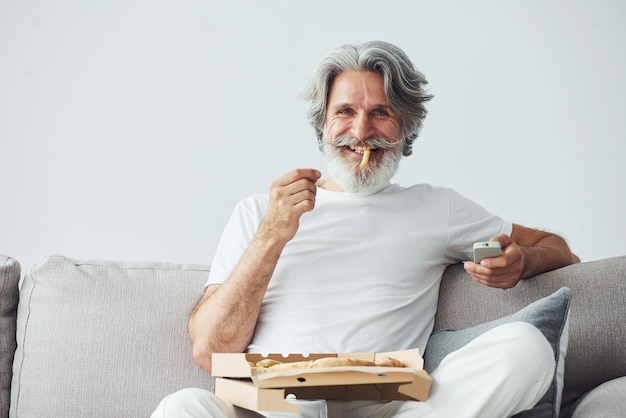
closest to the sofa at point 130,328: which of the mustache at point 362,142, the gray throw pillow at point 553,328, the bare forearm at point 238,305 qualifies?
the bare forearm at point 238,305

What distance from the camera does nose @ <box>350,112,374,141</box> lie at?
7.64ft

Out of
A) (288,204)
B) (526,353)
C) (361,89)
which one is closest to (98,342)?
(288,204)

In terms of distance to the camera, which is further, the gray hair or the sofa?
the gray hair

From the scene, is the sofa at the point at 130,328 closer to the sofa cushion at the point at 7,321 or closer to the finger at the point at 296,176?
the sofa cushion at the point at 7,321

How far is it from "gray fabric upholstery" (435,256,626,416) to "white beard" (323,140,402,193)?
32 cm

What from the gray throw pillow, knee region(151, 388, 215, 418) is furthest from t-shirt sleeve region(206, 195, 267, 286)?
the gray throw pillow

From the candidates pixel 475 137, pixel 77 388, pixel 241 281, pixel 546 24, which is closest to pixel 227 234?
pixel 241 281

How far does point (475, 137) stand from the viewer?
3170 millimetres

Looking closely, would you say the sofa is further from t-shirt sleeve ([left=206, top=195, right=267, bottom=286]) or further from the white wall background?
the white wall background

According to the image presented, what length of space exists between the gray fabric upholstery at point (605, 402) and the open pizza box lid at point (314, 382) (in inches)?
15.4

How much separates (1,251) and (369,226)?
1504 millimetres

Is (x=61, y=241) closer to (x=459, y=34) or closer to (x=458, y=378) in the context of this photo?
(x=459, y=34)

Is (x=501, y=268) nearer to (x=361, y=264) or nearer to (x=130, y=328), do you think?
(x=361, y=264)

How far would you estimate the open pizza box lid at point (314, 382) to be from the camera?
155 centimetres
